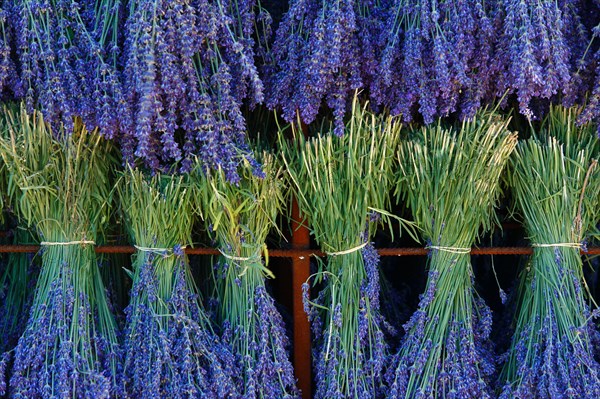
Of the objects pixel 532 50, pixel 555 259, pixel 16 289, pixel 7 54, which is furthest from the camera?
pixel 16 289

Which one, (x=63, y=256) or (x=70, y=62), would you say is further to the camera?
(x=63, y=256)

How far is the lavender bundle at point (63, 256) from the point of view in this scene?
1.92m

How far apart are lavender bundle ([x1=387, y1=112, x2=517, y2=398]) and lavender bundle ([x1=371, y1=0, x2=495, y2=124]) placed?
11cm

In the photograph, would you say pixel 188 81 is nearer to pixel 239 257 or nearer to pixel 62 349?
pixel 239 257

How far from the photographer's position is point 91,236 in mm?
2074

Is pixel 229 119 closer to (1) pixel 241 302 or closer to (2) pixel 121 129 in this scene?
(2) pixel 121 129

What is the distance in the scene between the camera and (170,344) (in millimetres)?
1937

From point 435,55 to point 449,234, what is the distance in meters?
0.52

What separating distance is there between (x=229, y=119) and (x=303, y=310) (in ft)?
2.03

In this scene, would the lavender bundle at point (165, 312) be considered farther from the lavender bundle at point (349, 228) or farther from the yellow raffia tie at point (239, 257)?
the lavender bundle at point (349, 228)

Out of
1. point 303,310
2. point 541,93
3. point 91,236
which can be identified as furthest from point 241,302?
point 541,93

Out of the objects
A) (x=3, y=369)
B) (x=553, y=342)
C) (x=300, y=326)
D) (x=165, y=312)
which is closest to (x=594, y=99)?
(x=553, y=342)

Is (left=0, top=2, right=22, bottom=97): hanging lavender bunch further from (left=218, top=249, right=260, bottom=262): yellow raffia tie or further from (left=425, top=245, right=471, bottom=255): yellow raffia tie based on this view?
(left=425, top=245, right=471, bottom=255): yellow raffia tie

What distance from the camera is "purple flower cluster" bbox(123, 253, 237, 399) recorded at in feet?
6.25
